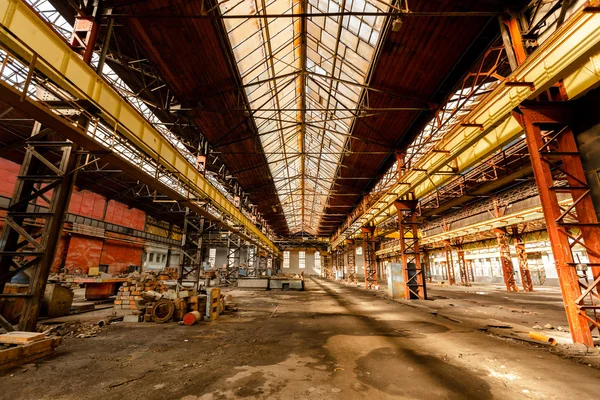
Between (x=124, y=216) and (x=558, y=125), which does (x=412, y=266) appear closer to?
(x=558, y=125)

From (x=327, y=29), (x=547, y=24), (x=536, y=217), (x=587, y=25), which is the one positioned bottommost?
(x=536, y=217)

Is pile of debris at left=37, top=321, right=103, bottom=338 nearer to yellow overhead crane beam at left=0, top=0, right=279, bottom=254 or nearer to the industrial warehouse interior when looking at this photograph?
the industrial warehouse interior

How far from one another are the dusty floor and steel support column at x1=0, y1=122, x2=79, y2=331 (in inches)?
58.6

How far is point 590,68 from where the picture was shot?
5023 mm

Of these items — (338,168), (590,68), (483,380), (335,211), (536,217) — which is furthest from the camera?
(335,211)

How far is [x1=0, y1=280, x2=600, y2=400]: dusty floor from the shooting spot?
355cm

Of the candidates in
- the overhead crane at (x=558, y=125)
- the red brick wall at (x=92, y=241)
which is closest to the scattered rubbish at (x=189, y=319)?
the overhead crane at (x=558, y=125)

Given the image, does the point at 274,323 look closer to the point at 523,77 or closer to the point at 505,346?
the point at 505,346

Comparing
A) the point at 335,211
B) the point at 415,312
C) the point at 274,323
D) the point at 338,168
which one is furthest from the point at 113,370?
the point at 335,211

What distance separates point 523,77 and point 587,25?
1373mm

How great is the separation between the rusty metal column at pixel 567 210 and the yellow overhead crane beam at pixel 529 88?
0.58 metres

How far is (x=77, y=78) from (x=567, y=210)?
11504 mm

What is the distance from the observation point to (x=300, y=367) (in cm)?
445

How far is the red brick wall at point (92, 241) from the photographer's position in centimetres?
1899
